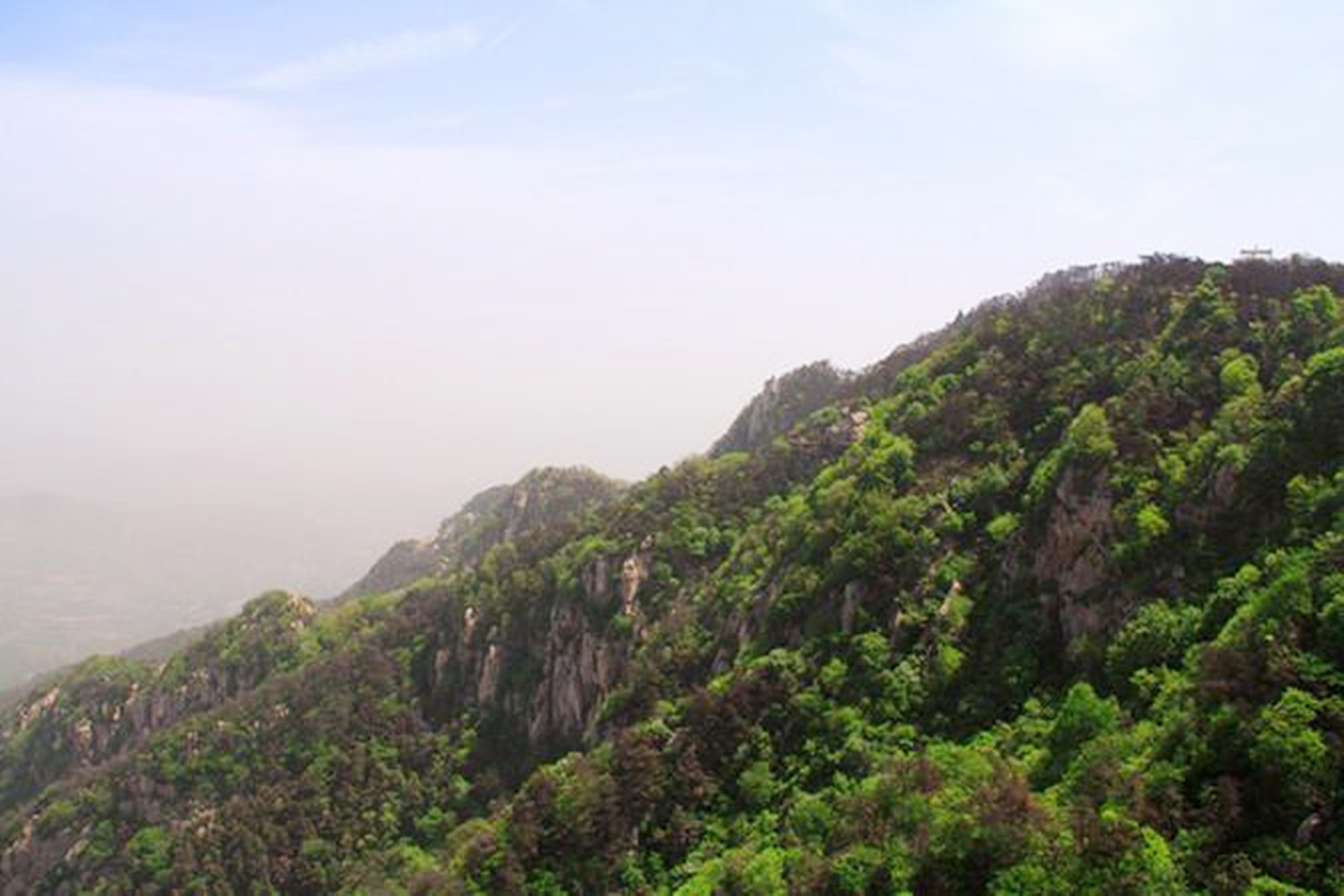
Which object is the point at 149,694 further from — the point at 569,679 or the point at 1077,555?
the point at 1077,555

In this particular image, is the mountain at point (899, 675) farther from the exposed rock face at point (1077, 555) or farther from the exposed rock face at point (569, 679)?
the exposed rock face at point (569, 679)

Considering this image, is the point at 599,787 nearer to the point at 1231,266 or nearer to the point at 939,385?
the point at 939,385

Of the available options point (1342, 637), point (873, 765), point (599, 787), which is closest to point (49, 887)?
point (599, 787)

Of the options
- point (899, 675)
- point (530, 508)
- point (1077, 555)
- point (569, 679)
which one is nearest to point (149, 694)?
point (530, 508)

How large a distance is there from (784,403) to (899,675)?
79.5 meters

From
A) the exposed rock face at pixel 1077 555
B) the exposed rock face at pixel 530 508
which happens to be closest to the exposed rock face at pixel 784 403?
the exposed rock face at pixel 530 508

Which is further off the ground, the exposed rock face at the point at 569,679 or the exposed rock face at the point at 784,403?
the exposed rock face at the point at 784,403

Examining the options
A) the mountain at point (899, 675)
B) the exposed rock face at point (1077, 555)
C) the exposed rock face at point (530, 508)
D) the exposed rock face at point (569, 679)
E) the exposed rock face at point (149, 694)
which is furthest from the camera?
the exposed rock face at point (530, 508)

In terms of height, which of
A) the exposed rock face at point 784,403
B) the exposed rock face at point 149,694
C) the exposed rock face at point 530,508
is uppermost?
the exposed rock face at point 784,403

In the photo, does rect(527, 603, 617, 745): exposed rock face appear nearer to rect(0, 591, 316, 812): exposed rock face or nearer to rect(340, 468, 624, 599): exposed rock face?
rect(0, 591, 316, 812): exposed rock face

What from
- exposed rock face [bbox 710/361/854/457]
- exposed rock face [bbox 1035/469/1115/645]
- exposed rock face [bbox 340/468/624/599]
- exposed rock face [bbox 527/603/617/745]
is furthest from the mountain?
exposed rock face [bbox 340/468/624/599]

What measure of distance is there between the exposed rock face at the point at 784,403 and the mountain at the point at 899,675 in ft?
57.0

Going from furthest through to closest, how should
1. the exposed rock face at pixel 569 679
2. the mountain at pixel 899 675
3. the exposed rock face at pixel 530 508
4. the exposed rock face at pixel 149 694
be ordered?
the exposed rock face at pixel 530 508 < the exposed rock face at pixel 149 694 < the exposed rock face at pixel 569 679 < the mountain at pixel 899 675

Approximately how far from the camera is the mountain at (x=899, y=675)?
28656 mm
